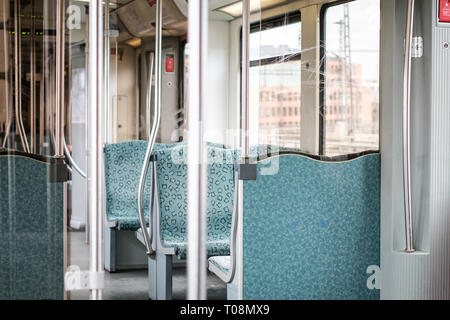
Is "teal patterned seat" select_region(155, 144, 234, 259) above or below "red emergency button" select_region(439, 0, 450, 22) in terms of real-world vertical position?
below

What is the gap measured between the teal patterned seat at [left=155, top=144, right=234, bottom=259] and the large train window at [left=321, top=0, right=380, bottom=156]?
0.59 meters

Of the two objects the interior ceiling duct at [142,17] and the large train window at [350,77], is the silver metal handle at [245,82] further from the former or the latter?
the interior ceiling duct at [142,17]

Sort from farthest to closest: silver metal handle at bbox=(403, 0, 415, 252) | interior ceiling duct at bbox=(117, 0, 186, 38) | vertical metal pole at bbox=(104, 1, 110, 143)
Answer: vertical metal pole at bbox=(104, 1, 110, 143)
interior ceiling duct at bbox=(117, 0, 186, 38)
silver metal handle at bbox=(403, 0, 415, 252)

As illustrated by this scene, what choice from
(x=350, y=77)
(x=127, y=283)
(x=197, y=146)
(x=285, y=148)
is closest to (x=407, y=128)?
(x=350, y=77)

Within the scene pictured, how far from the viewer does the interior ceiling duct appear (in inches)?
164

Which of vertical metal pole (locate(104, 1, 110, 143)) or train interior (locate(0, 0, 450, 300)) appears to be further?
vertical metal pole (locate(104, 1, 110, 143))

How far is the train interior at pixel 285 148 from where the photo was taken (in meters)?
2.89

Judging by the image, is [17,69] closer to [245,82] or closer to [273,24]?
[245,82]

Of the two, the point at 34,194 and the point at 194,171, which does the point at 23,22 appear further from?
the point at 194,171

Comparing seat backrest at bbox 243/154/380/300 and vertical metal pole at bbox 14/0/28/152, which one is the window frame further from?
vertical metal pole at bbox 14/0/28/152

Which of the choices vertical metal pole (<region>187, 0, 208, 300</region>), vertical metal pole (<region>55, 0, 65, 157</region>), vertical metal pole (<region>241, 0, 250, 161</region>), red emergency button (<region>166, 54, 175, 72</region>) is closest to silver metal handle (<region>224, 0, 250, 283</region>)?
vertical metal pole (<region>241, 0, 250, 161</region>)

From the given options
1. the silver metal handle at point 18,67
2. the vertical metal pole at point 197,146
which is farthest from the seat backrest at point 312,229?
the silver metal handle at point 18,67

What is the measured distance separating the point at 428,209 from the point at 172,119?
5.62ft

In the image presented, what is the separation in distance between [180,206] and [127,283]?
89 cm
